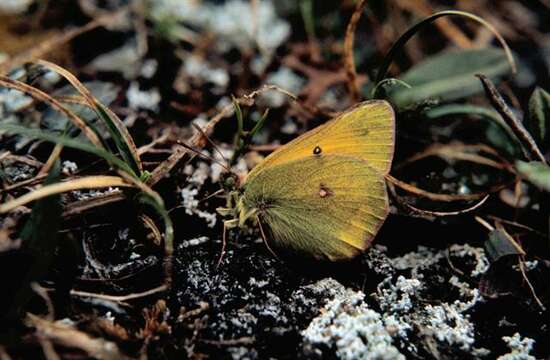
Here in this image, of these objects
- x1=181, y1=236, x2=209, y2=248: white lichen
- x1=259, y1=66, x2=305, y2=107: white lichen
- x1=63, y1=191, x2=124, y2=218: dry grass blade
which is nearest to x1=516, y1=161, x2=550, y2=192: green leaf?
x1=181, y1=236, x2=209, y2=248: white lichen

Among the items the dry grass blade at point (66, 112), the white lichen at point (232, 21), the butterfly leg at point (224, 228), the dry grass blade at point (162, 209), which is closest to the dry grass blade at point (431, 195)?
the butterfly leg at point (224, 228)

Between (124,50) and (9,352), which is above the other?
(124,50)

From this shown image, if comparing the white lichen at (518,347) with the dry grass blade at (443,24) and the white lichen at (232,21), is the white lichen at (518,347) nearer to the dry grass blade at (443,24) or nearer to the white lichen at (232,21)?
the white lichen at (232,21)

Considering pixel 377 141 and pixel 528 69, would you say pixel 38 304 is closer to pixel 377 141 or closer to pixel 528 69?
pixel 377 141

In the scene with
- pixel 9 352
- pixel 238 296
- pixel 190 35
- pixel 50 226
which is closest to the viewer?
pixel 9 352

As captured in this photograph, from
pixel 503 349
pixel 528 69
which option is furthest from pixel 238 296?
pixel 528 69

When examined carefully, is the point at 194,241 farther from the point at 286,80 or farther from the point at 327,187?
the point at 286,80
